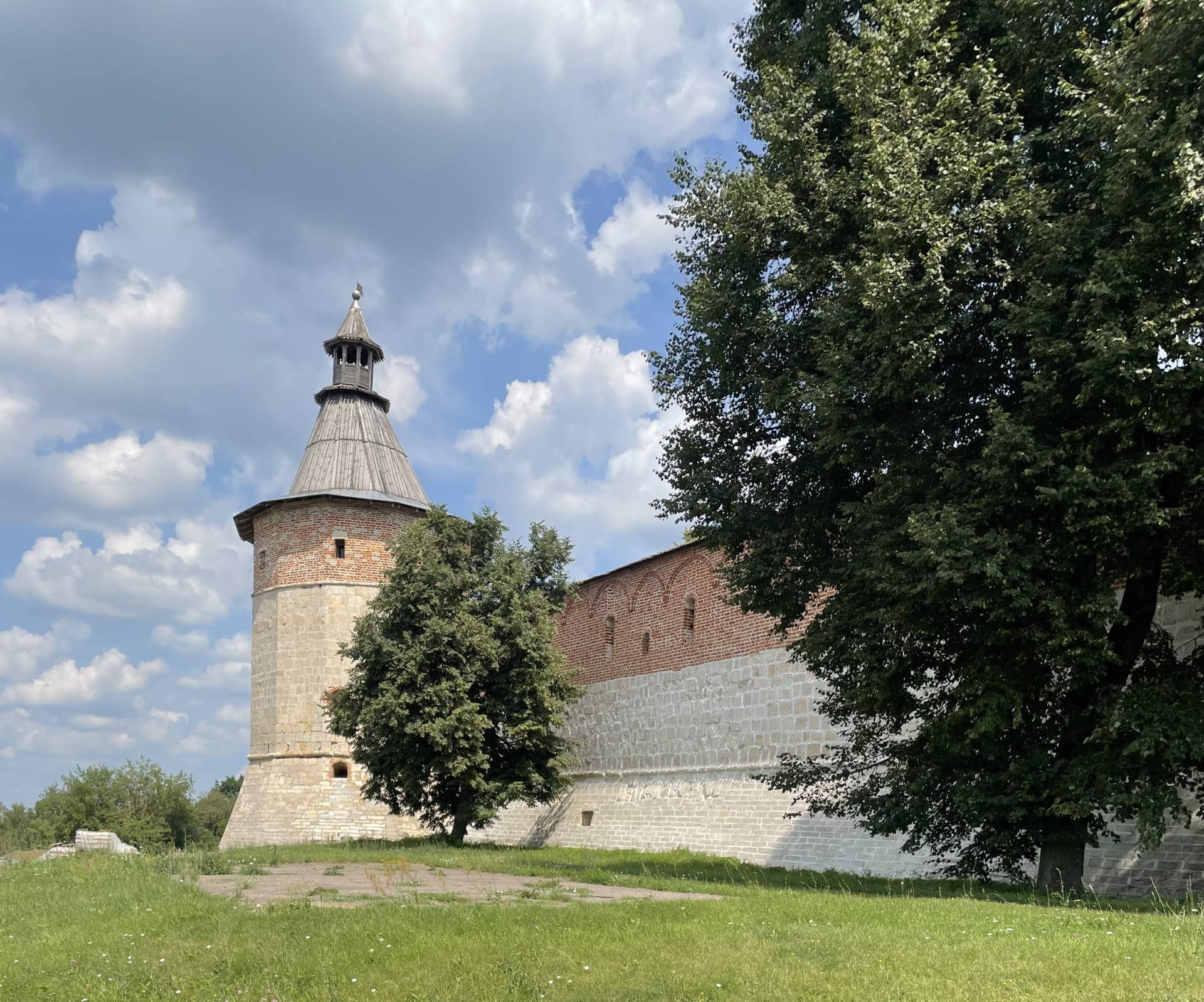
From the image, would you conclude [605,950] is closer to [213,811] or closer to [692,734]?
[692,734]

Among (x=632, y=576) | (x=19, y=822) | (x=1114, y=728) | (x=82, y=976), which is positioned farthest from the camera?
(x=19, y=822)

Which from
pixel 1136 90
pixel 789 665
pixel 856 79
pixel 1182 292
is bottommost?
pixel 789 665

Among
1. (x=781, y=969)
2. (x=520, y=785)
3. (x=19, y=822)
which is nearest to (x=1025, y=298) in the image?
(x=781, y=969)

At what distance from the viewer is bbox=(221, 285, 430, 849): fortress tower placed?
2503 centimetres

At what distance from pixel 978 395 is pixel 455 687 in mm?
12309

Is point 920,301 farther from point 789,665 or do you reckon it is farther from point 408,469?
point 408,469

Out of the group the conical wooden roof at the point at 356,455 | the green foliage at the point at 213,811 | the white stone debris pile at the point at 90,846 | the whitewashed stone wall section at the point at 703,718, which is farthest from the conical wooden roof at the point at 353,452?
the green foliage at the point at 213,811

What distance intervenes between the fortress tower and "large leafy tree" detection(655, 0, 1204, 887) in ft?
49.8

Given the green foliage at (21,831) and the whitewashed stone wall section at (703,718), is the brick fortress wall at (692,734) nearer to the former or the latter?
→ the whitewashed stone wall section at (703,718)

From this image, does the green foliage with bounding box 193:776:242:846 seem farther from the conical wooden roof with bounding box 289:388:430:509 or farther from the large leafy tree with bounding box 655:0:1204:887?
the large leafy tree with bounding box 655:0:1204:887

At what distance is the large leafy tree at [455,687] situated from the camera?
19.3 m

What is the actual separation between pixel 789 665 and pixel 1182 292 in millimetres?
10837

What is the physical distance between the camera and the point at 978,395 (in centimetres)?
1046

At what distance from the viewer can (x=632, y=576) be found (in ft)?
76.3
